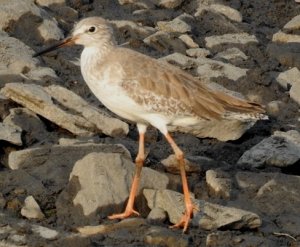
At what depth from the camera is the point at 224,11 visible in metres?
18.8

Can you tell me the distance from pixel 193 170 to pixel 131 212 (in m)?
1.62

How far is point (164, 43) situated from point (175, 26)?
0.75 m

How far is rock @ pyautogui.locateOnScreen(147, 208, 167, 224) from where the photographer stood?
35.0 feet

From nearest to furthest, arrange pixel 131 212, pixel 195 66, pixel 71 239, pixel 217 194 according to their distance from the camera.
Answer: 1. pixel 71 239
2. pixel 131 212
3. pixel 217 194
4. pixel 195 66

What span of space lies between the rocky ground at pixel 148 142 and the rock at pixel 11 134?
0.02 metres

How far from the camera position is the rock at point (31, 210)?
10617 mm

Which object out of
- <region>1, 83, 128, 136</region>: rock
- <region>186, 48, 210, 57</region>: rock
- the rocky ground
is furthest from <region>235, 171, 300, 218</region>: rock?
<region>186, 48, 210, 57</region>: rock

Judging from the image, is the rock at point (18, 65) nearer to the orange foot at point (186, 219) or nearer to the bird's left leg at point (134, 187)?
the bird's left leg at point (134, 187)

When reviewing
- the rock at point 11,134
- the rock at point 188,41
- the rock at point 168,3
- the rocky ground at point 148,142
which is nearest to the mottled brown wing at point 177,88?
the rocky ground at point 148,142

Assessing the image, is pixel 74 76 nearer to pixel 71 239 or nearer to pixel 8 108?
pixel 8 108

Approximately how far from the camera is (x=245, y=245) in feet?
33.8

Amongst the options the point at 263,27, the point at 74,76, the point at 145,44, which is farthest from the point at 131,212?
the point at 263,27

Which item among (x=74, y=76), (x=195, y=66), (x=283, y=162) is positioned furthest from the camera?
(x=195, y=66)

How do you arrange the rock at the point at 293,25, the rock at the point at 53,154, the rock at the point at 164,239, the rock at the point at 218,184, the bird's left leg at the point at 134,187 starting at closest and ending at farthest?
1. the rock at the point at 164,239
2. the bird's left leg at the point at 134,187
3. the rock at the point at 218,184
4. the rock at the point at 53,154
5. the rock at the point at 293,25
